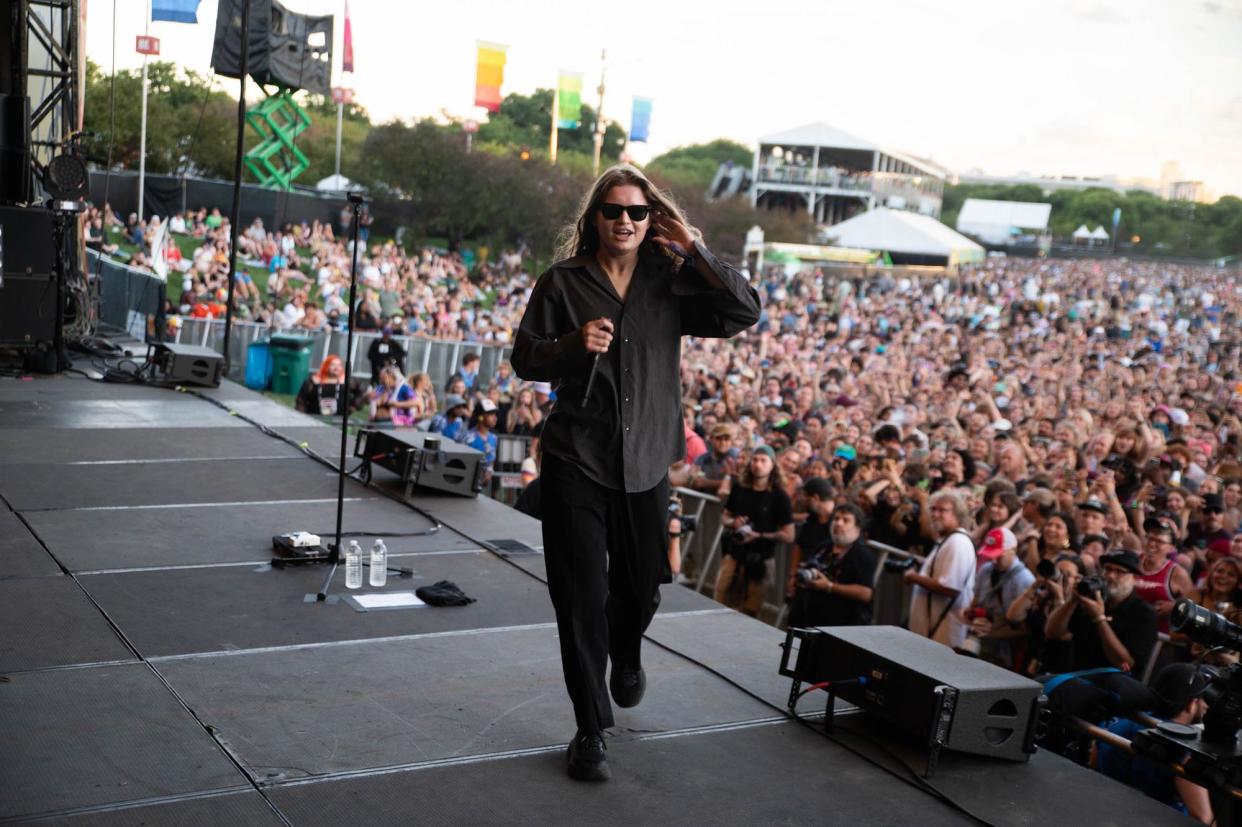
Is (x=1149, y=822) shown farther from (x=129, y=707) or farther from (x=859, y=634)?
(x=129, y=707)

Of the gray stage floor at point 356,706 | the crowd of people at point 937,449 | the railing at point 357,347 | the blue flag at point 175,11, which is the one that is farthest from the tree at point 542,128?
the gray stage floor at point 356,706

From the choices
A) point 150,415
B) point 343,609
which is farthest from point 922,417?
point 343,609

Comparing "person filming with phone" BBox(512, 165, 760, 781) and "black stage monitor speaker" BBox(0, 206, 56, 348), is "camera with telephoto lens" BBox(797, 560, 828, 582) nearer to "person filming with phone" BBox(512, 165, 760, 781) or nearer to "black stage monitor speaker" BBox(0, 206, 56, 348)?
"person filming with phone" BBox(512, 165, 760, 781)

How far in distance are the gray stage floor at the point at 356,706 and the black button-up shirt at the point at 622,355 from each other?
93 centimetres

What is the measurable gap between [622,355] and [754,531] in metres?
4.66

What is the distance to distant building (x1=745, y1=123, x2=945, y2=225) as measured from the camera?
79.0 m

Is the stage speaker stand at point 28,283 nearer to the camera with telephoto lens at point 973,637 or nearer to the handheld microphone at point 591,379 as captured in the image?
the camera with telephoto lens at point 973,637

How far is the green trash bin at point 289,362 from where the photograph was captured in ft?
54.1

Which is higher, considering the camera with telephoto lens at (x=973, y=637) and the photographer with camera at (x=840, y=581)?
the photographer with camera at (x=840, y=581)

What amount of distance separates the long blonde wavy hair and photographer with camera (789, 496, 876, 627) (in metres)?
2.96

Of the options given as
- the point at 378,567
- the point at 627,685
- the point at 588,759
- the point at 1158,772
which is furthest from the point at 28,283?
the point at 1158,772

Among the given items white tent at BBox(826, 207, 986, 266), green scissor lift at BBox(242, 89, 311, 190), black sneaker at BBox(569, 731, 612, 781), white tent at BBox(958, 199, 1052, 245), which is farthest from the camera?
white tent at BBox(958, 199, 1052, 245)

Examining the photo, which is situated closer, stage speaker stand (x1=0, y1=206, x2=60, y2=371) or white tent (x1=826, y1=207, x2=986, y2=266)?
stage speaker stand (x1=0, y1=206, x2=60, y2=371)

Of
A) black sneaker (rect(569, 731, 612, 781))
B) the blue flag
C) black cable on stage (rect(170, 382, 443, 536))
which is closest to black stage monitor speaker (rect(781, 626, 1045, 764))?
Answer: black sneaker (rect(569, 731, 612, 781))
